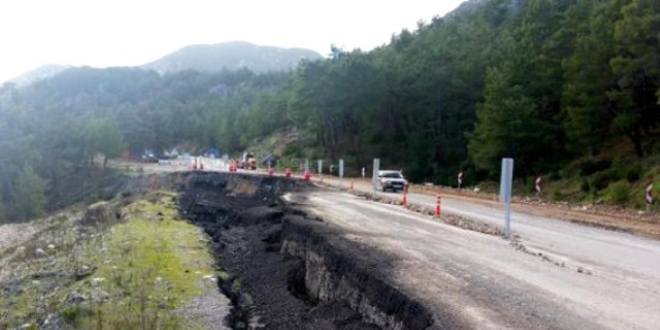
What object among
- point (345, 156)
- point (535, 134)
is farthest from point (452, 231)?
point (345, 156)

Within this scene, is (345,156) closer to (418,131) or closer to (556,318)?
(418,131)

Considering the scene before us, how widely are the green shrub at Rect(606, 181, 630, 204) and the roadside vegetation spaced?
19.1 m

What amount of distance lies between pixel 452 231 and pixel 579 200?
15.6 metres

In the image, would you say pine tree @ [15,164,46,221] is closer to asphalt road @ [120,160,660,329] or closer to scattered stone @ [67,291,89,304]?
asphalt road @ [120,160,660,329]

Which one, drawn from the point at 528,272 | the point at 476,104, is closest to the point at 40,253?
the point at 528,272

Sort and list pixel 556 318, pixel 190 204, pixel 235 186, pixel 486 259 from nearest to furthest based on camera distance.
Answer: pixel 556 318, pixel 486 259, pixel 190 204, pixel 235 186

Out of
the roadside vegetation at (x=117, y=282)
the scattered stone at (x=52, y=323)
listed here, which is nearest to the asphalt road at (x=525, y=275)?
the roadside vegetation at (x=117, y=282)

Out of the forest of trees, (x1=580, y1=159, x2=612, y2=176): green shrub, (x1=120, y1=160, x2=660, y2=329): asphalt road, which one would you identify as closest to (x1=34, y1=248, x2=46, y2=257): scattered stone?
(x1=120, y1=160, x2=660, y2=329): asphalt road

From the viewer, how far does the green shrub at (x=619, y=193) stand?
27984 millimetres

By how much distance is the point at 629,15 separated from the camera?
33.2 meters

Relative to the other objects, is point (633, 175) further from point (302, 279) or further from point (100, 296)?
point (100, 296)

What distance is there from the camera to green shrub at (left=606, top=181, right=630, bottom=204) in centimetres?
2798

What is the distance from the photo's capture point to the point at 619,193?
28.2 metres

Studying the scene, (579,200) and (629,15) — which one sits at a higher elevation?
(629,15)
